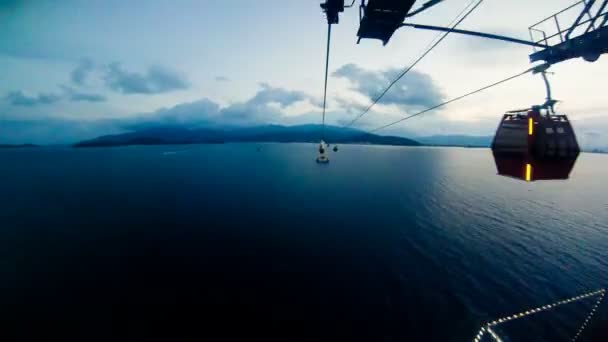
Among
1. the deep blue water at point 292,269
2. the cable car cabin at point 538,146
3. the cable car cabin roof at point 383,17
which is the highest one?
the cable car cabin roof at point 383,17

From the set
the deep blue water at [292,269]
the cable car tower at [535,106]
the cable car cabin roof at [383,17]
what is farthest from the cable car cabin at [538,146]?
the deep blue water at [292,269]

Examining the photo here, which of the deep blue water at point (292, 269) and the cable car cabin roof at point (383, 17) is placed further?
the deep blue water at point (292, 269)

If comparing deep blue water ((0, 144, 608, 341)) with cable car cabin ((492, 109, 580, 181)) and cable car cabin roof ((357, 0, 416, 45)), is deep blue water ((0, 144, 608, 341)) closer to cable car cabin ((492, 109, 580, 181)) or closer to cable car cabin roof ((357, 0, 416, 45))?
cable car cabin ((492, 109, 580, 181))

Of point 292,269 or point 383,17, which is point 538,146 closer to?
point 383,17

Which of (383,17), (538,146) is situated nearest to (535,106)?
(538,146)

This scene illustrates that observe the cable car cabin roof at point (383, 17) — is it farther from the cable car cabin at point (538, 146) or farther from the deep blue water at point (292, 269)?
the deep blue water at point (292, 269)

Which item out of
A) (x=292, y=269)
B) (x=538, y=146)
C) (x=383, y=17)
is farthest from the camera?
(x=292, y=269)

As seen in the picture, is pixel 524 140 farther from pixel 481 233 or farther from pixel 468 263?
pixel 481 233
